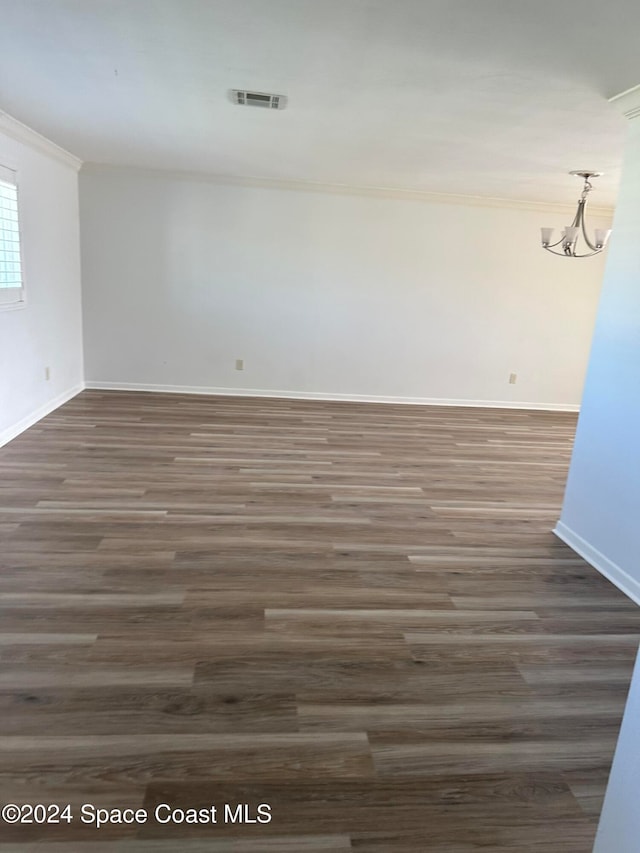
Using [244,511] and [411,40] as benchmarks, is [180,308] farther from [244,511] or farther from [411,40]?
[411,40]

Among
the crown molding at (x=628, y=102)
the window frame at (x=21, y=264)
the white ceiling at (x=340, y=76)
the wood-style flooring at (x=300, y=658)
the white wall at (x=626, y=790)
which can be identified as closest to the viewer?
the white wall at (x=626, y=790)

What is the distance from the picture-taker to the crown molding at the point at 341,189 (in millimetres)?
5715

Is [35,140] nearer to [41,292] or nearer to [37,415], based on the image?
[41,292]

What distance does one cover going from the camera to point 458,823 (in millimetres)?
1491

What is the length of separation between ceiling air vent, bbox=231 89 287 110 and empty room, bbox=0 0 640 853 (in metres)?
0.02

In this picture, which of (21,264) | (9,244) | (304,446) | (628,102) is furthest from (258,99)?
(304,446)

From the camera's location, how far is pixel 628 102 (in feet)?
8.73

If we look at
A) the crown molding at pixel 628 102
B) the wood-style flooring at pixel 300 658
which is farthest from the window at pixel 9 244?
the crown molding at pixel 628 102

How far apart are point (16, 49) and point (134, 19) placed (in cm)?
78

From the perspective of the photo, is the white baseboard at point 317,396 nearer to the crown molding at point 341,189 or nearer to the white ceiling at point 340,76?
the crown molding at point 341,189

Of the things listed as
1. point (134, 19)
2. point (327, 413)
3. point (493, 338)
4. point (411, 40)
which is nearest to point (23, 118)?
point (134, 19)

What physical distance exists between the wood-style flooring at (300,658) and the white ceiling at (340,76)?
2.32 meters

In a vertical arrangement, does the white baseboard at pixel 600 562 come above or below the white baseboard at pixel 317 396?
below

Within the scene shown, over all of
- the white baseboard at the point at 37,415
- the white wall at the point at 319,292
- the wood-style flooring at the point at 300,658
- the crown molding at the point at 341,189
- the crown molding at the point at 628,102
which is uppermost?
the crown molding at the point at 341,189
